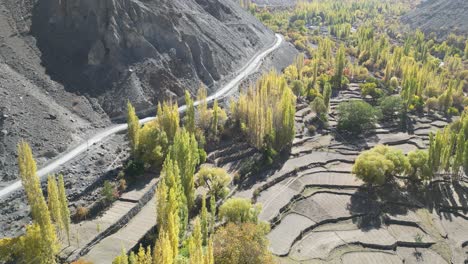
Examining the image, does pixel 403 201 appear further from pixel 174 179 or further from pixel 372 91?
pixel 372 91

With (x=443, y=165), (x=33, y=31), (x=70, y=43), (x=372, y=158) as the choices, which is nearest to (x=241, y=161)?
(x=372, y=158)

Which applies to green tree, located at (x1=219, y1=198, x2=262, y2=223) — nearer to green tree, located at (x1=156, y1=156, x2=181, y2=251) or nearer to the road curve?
green tree, located at (x1=156, y1=156, x2=181, y2=251)

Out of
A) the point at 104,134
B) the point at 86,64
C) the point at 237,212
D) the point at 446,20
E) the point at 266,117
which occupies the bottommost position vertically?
the point at 237,212

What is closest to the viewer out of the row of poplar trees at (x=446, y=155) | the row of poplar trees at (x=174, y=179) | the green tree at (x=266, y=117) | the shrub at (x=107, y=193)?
the row of poplar trees at (x=174, y=179)

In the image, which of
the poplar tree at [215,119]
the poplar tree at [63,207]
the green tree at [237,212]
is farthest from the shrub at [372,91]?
the poplar tree at [63,207]

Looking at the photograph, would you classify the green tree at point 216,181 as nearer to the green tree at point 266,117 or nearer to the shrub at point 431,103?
the green tree at point 266,117

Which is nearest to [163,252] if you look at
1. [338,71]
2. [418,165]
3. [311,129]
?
[418,165]

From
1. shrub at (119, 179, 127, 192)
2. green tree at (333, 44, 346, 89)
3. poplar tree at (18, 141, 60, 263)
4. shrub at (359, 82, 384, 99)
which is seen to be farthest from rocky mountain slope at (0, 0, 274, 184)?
shrub at (359, 82, 384, 99)
